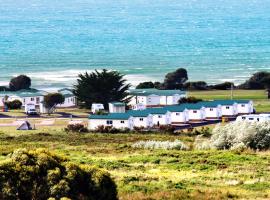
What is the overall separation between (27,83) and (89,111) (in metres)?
23.7

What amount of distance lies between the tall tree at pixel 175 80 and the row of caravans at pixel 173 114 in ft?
80.7

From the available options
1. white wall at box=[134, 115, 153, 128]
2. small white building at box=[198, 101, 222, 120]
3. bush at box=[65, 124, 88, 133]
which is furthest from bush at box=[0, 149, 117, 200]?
small white building at box=[198, 101, 222, 120]

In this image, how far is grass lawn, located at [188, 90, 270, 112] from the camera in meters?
78.7

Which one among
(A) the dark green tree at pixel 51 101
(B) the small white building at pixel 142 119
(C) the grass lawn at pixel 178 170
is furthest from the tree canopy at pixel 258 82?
(C) the grass lawn at pixel 178 170

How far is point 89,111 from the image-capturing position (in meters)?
76.0

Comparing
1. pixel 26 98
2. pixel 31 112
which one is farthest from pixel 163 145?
pixel 26 98

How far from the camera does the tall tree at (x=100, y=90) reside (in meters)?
77.9

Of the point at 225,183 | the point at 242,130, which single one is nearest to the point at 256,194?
the point at 225,183

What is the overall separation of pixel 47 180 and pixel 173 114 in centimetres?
4485

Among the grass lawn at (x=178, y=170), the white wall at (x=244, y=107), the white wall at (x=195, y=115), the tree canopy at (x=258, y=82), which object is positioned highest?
the tree canopy at (x=258, y=82)

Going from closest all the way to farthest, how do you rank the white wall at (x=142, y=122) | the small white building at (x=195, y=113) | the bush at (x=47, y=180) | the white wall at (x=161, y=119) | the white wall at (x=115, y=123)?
the bush at (x=47, y=180) < the white wall at (x=115, y=123) < the white wall at (x=142, y=122) < the white wall at (x=161, y=119) < the small white building at (x=195, y=113)

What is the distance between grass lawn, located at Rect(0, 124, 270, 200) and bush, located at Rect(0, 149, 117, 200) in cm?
302

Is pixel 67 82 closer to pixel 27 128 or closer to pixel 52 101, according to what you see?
pixel 52 101

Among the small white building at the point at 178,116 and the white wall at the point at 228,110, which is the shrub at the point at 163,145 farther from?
the white wall at the point at 228,110
